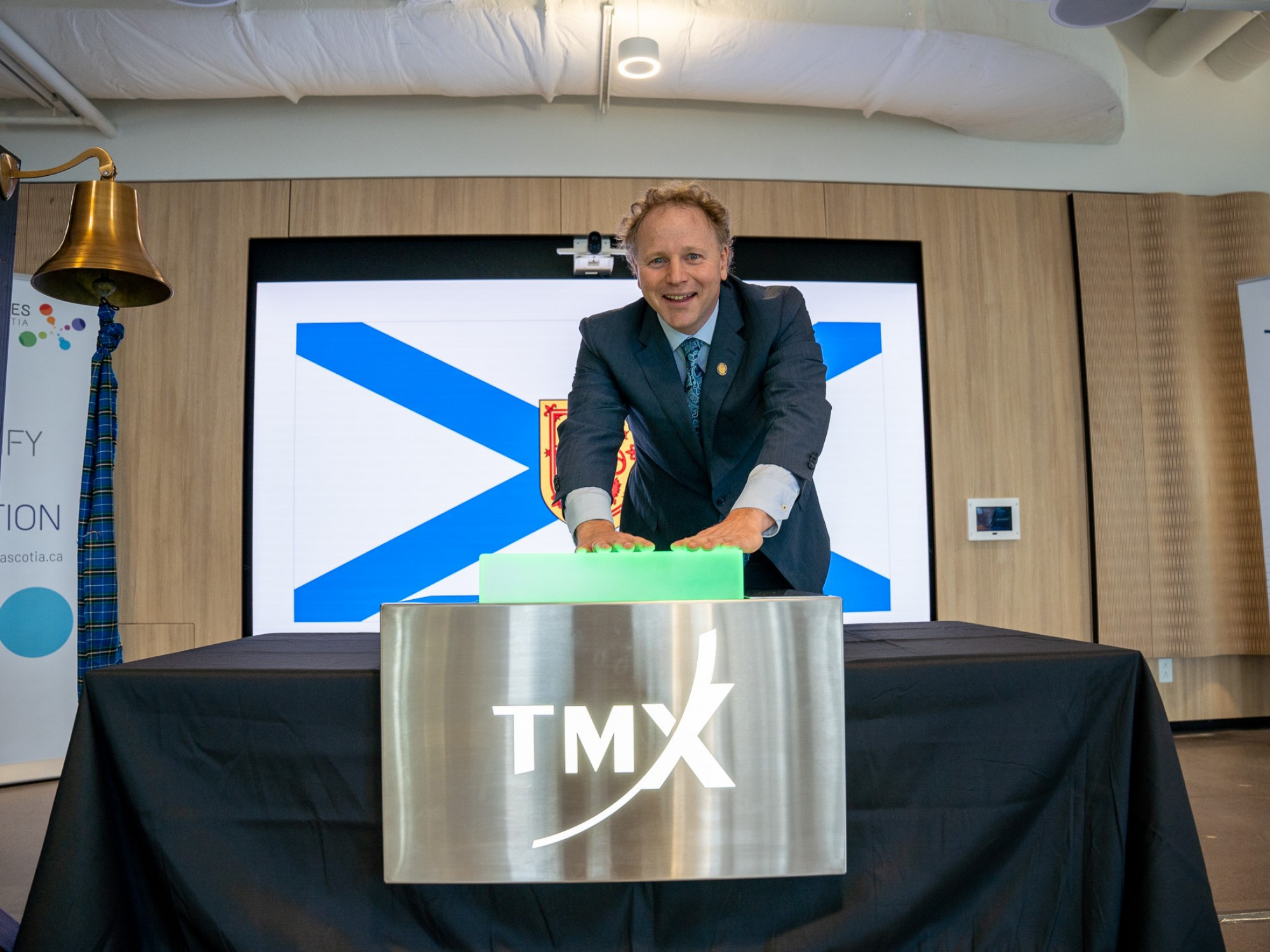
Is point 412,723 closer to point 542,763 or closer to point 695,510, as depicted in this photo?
point 542,763

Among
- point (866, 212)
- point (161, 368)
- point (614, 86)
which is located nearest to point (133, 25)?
point (161, 368)

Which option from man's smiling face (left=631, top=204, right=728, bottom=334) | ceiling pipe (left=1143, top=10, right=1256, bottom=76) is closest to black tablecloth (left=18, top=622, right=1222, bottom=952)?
man's smiling face (left=631, top=204, right=728, bottom=334)

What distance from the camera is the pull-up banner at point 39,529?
→ 3.29 m

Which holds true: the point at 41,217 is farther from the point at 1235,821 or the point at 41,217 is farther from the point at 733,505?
the point at 1235,821

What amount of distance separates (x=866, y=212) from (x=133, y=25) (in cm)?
321

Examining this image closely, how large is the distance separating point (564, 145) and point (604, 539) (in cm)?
320

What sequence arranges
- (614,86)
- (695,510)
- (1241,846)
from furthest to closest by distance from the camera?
(614,86) < (1241,846) < (695,510)

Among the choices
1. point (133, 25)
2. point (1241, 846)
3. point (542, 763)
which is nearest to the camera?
point (542, 763)

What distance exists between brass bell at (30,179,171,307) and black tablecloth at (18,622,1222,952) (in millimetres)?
971

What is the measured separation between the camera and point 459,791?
950 mm

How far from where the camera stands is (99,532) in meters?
3.31

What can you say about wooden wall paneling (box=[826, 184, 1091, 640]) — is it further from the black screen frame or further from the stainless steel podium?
the stainless steel podium

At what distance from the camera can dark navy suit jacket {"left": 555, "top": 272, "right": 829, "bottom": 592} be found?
159 centimetres

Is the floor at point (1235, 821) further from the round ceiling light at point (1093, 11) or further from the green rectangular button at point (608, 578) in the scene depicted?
the round ceiling light at point (1093, 11)
